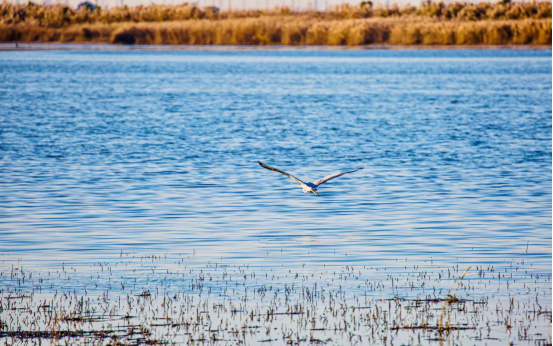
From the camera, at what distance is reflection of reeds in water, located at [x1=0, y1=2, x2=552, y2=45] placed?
83.8 meters

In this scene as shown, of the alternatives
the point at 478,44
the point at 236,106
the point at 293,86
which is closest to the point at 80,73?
the point at 293,86

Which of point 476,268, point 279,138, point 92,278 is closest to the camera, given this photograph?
point 92,278

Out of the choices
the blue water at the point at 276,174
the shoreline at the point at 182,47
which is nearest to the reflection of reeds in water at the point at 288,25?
the shoreline at the point at 182,47

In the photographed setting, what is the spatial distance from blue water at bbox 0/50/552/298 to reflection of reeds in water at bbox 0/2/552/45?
105 feet

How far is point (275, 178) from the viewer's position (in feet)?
65.0

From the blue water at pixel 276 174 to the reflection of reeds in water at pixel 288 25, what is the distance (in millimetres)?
31994

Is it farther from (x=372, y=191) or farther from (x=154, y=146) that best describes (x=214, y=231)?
(x=154, y=146)

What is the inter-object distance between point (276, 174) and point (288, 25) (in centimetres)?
7004

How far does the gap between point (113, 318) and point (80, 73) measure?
186ft

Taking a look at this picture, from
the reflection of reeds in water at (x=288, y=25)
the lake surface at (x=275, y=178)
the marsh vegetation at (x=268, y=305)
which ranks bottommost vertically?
the lake surface at (x=275, y=178)

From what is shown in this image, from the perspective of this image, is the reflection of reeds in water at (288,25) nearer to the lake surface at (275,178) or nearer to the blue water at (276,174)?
the blue water at (276,174)

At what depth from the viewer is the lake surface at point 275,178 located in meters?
12.1

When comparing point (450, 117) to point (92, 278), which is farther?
point (450, 117)

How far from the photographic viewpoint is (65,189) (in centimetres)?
1766
